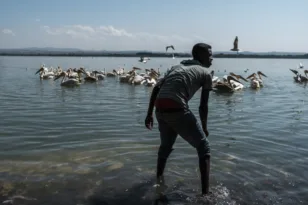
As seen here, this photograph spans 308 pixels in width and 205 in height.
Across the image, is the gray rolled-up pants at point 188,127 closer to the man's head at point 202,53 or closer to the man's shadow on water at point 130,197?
the man's head at point 202,53

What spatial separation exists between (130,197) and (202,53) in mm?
2248

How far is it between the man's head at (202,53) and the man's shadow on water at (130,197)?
1985mm

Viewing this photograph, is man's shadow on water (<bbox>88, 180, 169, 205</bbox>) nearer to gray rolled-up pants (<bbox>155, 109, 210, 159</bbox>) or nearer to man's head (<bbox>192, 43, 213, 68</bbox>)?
gray rolled-up pants (<bbox>155, 109, 210, 159</bbox>)

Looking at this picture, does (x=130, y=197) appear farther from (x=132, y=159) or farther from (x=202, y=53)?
(x=202, y=53)

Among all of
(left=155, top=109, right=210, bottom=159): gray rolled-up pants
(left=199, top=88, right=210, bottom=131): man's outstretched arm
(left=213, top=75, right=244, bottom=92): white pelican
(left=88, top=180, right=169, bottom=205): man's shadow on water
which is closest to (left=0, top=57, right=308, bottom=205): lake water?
(left=88, top=180, right=169, bottom=205): man's shadow on water

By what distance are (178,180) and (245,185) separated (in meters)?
1.04

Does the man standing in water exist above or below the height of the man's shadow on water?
above

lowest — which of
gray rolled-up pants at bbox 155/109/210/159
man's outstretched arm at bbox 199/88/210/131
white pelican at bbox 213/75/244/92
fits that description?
white pelican at bbox 213/75/244/92

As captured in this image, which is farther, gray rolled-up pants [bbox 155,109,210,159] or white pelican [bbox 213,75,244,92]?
white pelican [bbox 213,75,244,92]

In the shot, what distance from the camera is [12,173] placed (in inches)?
234

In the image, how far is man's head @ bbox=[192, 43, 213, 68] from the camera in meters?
5.01

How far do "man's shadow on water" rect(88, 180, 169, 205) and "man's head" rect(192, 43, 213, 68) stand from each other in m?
1.99

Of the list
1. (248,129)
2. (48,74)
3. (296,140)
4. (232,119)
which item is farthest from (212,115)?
(48,74)

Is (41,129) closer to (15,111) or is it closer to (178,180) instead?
(15,111)
